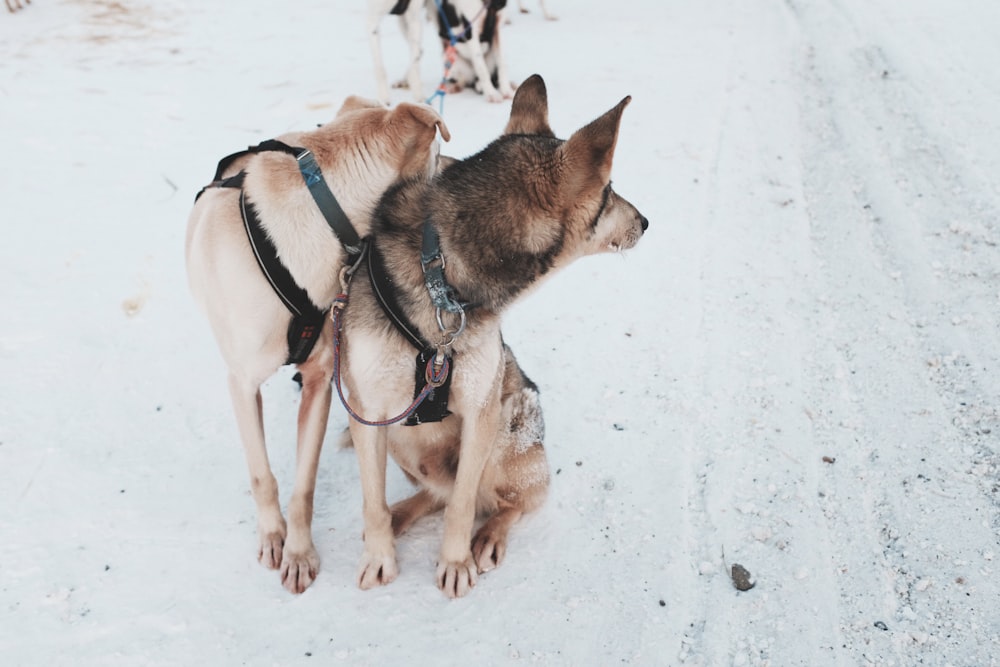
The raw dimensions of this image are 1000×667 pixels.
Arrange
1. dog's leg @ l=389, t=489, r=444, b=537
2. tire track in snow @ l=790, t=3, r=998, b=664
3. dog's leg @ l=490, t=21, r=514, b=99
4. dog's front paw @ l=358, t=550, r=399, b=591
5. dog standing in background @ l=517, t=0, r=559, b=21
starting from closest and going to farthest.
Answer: tire track in snow @ l=790, t=3, r=998, b=664 < dog's front paw @ l=358, t=550, r=399, b=591 < dog's leg @ l=389, t=489, r=444, b=537 < dog's leg @ l=490, t=21, r=514, b=99 < dog standing in background @ l=517, t=0, r=559, b=21

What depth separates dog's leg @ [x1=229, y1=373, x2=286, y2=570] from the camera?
108 inches

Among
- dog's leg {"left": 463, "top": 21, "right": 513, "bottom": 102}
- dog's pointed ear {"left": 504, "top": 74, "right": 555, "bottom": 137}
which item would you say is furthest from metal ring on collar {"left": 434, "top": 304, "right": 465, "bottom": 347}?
dog's leg {"left": 463, "top": 21, "right": 513, "bottom": 102}

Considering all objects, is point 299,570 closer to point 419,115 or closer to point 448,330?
point 448,330

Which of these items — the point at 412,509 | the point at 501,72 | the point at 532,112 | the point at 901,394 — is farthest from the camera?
the point at 501,72

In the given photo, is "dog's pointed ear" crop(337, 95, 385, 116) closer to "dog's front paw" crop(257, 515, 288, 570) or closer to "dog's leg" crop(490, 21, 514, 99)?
"dog's front paw" crop(257, 515, 288, 570)

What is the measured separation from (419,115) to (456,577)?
1.82 meters

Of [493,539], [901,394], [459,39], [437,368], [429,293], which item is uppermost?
[429,293]

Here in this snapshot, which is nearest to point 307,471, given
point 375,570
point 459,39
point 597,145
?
point 375,570

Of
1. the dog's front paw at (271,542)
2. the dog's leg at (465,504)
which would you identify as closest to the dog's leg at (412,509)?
the dog's leg at (465,504)

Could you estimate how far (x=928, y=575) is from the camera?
8.82ft

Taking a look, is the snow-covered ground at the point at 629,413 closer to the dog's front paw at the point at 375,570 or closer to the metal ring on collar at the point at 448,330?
the dog's front paw at the point at 375,570

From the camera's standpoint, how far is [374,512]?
9.09 feet

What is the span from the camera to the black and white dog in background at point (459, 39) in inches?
284

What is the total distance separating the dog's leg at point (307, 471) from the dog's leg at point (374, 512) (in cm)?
21
